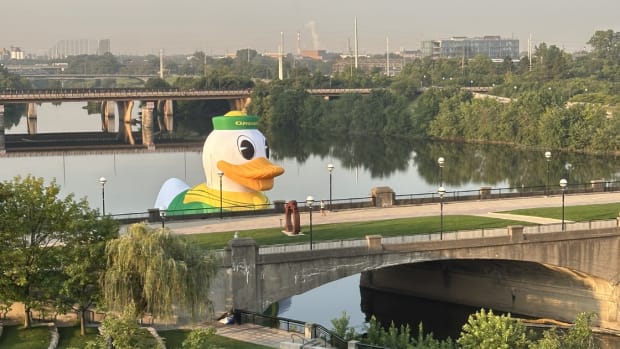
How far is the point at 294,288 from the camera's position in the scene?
44.0 m

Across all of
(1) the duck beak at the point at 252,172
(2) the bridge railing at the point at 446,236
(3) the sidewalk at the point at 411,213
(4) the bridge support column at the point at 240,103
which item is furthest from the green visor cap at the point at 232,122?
(4) the bridge support column at the point at 240,103

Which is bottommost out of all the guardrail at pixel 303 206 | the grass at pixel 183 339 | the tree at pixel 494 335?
the grass at pixel 183 339

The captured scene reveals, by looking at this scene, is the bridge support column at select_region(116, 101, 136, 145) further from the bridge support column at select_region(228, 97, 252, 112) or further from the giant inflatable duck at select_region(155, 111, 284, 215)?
the giant inflatable duck at select_region(155, 111, 284, 215)

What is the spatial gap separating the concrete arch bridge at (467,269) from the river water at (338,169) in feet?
105

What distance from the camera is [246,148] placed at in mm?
54875

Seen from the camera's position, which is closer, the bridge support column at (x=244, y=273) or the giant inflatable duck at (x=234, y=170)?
the bridge support column at (x=244, y=273)

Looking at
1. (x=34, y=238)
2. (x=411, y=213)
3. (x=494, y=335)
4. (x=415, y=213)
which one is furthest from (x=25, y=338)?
(x=415, y=213)

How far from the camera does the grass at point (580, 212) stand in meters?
54.1

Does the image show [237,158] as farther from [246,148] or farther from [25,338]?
[25,338]

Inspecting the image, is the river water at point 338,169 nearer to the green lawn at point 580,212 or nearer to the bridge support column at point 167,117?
the green lawn at point 580,212

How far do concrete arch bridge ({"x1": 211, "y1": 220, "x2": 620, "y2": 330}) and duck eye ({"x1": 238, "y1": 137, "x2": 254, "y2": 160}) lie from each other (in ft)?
29.1

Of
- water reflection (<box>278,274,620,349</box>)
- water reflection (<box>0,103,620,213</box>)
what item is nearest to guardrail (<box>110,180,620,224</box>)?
water reflection (<box>278,274,620,349</box>)

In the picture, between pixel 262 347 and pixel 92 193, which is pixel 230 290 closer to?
pixel 262 347

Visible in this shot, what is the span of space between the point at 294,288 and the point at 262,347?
6868mm
